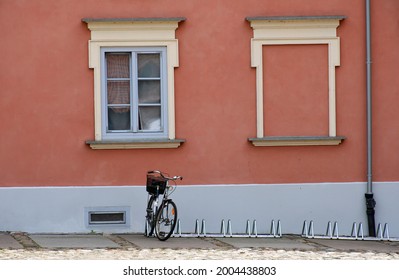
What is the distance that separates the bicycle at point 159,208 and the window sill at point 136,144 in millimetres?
649

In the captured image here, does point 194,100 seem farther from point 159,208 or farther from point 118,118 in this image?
point 159,208

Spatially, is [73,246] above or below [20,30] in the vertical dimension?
below

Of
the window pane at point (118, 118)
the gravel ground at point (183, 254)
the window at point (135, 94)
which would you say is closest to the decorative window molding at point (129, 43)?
the window at point (135, 94)

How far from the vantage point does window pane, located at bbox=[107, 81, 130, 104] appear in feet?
73.1

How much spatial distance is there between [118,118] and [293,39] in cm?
299

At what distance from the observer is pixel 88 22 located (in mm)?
21984

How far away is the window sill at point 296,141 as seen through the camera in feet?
72.8

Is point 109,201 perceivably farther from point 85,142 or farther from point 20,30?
point 20,30

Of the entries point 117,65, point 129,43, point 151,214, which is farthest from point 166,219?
point 129,43

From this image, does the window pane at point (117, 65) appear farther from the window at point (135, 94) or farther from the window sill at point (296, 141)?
the window sill at point (296, 141)

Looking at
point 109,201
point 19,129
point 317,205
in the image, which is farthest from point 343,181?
point 19,129

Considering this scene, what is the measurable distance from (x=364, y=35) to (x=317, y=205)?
276 cm

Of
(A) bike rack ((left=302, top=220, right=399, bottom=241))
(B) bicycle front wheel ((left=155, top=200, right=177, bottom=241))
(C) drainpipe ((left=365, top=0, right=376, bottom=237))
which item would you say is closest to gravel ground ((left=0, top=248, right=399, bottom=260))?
(B) bicycle front wheel ((left=155, top=200, right=177, bottom=241))

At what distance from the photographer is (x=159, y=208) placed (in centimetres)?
2092
